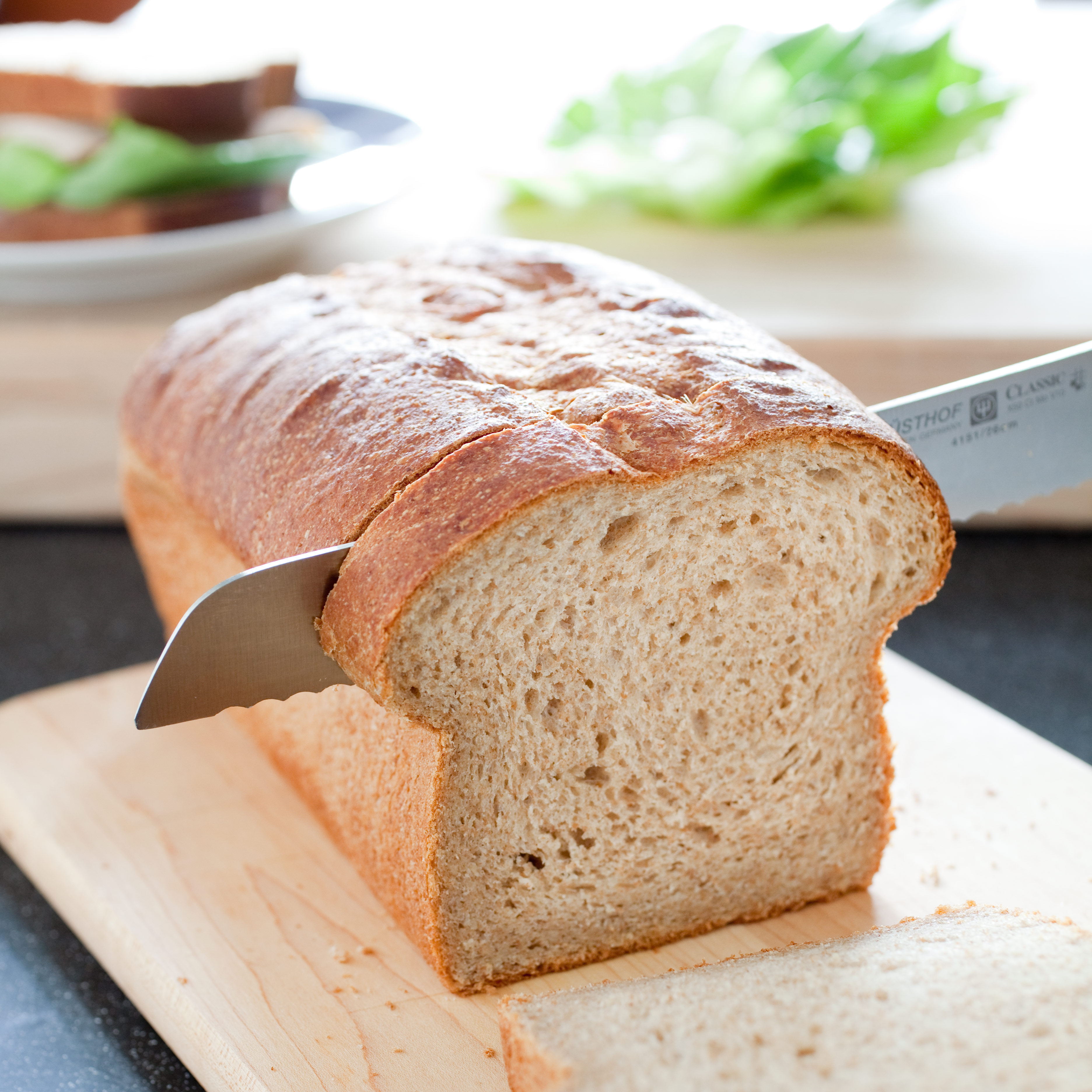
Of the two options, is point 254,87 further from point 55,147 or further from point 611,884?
point 611,884

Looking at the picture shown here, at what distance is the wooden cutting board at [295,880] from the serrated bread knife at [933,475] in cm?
40

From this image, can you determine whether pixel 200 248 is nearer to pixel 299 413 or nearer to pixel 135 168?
pixel 135 168

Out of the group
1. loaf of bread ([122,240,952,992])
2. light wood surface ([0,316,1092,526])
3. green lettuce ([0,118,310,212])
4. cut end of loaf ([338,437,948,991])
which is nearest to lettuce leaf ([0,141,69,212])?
green lettuce ([0,118,310,212])

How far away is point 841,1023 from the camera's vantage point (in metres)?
1.49

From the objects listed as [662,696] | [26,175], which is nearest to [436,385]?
[662,696]

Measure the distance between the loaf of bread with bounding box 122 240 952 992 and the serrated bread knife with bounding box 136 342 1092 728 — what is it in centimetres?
5

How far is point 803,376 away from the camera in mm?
1839

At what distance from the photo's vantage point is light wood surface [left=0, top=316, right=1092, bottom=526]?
3.15m

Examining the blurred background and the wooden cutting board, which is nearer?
the wooden cutting board

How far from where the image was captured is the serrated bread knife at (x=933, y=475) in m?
1.70

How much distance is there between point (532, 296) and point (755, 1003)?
3.76 feet

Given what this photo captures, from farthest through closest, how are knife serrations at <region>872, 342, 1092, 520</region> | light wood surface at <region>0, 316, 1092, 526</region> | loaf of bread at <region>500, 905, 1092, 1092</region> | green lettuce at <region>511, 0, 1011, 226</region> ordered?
green lettuce at <region>511, 0, 1011, 226</region> < light wood surface at <region>0, 316, 1092, 526</region> < knife serrations at <region>872, 342, 1092, 520</region> < loaf of bread at <region>500, 905, 1092, 1092</region>

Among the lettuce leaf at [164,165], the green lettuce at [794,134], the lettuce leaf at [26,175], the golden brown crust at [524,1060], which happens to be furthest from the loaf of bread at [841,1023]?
the green lettuce at [794,134]

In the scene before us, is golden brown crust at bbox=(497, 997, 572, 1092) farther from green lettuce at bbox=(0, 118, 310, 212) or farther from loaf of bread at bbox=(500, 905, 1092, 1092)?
green lettuce at bbox=(0, 118, 310, 212)
